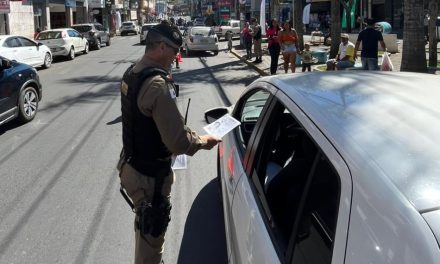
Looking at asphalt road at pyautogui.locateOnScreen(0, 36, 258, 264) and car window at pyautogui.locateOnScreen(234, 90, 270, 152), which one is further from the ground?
car window at pyautogui.locateOnScreen(234, 90, 270, 152)

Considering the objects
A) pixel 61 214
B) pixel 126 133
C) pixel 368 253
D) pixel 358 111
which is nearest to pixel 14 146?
pixel 61 214

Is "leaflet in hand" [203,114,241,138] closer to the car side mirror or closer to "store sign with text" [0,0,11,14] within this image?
the car side mirror

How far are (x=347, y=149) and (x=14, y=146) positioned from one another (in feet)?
23.5

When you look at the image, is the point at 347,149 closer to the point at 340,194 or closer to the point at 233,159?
the point at 340,194

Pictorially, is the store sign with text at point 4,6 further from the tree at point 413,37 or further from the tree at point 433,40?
the tree at point 413,37

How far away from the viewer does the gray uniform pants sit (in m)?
3.13

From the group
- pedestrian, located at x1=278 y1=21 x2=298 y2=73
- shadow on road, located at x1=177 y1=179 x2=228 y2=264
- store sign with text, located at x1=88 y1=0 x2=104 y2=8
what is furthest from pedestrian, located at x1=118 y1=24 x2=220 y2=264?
store sign with text, located at x1=88 y1=0 x2=104 y2=8

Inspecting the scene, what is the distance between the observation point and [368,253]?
1422mm

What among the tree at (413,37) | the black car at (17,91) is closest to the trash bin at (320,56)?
the tree at (413,37)

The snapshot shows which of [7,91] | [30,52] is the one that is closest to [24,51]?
[30,52]

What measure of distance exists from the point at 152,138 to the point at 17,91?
692 cm

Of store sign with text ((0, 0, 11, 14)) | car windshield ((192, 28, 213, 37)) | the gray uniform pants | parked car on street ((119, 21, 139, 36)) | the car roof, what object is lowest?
the gray uniform pants

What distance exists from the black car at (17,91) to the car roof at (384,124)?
6.96 metres

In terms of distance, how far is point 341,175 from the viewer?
5.58 ft
